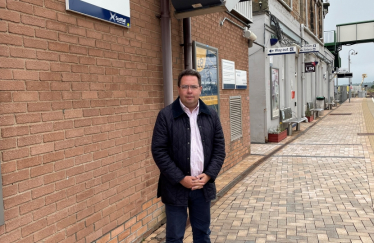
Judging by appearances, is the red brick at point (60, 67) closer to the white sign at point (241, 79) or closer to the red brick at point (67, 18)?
the red brick at point (67, 18)

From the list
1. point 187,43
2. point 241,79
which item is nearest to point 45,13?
point 187,43

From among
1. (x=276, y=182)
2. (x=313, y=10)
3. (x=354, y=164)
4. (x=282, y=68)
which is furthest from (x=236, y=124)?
(x=313, y=10)

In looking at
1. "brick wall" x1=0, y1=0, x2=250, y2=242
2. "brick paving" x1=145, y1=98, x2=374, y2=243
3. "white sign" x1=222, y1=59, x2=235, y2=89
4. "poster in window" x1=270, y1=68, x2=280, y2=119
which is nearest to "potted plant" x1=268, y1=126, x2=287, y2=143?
"poster in window" x1=270, y1=68, x2=280, y2=119

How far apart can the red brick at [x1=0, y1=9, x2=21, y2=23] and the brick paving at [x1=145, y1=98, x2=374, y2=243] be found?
2.78 metres

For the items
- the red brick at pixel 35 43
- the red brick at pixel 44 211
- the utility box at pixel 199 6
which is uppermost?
the utility box at pixel 199 6

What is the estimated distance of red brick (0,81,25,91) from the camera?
2.35 meters

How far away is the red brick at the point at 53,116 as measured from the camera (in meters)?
2.70

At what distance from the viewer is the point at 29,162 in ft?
8.38

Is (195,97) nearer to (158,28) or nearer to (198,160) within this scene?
(198,160)

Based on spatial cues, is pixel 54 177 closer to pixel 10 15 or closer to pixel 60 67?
pixel 60 67

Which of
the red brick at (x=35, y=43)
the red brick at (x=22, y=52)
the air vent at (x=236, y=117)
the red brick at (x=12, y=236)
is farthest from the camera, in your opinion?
the air vent at (x=236, y=117)

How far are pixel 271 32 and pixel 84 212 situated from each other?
10925 millimetres

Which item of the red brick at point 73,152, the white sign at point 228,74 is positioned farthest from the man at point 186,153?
the white sign at point 228,74

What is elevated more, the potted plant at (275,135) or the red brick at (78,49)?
the red brick at (78,49)
